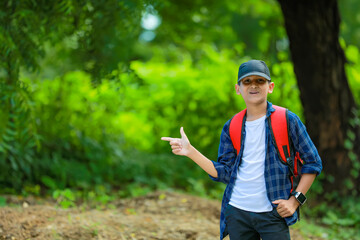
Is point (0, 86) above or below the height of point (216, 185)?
above

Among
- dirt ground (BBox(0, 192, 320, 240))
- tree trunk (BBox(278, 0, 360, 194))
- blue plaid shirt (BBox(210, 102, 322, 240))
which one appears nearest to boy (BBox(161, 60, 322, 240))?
blue plaid shirt (BBox(210, 102, 322, 240))

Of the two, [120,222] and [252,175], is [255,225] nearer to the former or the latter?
[252,175]

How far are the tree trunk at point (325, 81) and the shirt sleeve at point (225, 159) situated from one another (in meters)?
3.06

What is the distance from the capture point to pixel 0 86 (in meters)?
3.55

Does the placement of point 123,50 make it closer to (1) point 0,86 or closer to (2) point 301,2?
(1) point 0,86

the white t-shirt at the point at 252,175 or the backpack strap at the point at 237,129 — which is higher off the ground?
the backpack strap at the point at 237,129

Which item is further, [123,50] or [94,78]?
[123,50]

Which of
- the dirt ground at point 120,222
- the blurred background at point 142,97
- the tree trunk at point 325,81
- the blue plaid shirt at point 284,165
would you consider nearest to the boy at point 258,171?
the blue plaid shirt at point 284,165

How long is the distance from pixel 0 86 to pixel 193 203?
2.25 metres

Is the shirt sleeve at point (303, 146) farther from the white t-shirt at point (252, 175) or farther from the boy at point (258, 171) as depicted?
the white t-shirt at point (252, 175)

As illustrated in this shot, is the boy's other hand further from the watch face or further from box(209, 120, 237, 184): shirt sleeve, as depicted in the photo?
the watch face

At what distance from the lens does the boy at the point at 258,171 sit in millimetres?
2074

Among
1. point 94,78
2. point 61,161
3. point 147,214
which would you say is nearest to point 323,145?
point 147,214

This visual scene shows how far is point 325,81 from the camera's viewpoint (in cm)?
496
